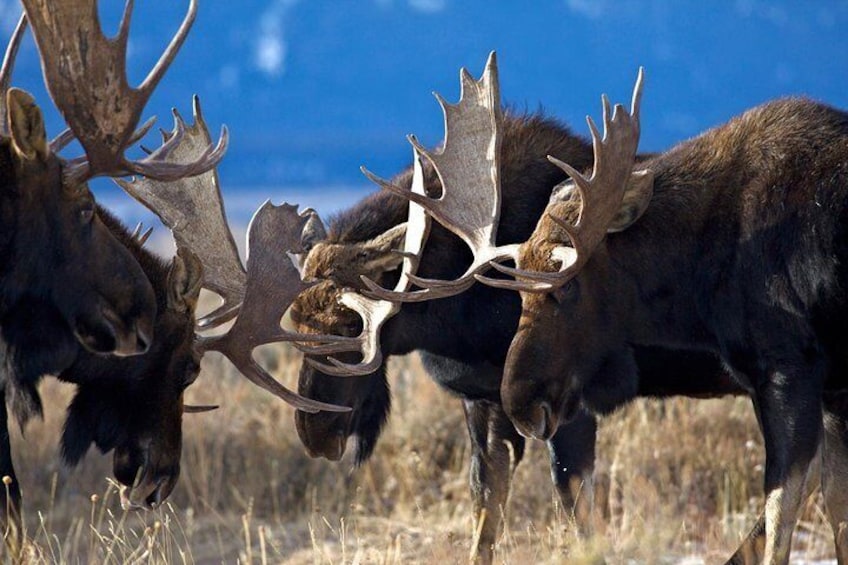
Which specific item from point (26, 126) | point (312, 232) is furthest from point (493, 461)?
point (26, 126)

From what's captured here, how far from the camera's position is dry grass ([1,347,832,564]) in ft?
30.7

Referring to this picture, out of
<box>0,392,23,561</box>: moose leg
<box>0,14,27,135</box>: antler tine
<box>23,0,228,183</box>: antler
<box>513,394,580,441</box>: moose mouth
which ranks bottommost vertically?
<box>0,392,23,561</box>: moose leg

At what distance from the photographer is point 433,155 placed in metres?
7.84

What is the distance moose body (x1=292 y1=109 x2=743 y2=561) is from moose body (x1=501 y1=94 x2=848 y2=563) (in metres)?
0.38

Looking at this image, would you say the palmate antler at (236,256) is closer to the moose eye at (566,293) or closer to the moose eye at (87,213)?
the moose eye at (87,213)

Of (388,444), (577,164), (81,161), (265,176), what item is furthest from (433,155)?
(265,176)

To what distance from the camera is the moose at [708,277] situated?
7066 mm

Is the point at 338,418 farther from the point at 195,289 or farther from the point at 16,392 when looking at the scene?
the point at 16,392

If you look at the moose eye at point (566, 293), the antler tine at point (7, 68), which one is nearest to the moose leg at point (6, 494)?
the antler tine at point (7, 68)

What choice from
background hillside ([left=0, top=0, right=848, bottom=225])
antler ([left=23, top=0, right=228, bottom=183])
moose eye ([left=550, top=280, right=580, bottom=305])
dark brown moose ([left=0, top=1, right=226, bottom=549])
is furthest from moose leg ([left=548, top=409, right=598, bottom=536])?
background hillside ([left=0, top=0, right=848, bottom=225])

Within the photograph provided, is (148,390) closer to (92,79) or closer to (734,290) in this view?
(92,79)

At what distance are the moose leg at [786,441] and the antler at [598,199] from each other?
960 mm

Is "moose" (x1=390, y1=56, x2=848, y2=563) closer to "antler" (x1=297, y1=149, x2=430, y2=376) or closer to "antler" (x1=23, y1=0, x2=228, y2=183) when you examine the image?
"antler" (x1=297, y1=149, x2=430, y2=376)

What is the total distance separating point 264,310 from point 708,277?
6.44 ft
